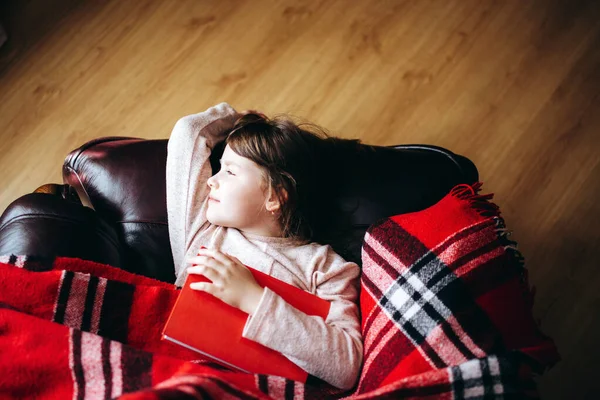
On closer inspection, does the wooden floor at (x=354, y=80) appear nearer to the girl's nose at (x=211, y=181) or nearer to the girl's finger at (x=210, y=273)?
the girl's nose at (x=211, y=181)

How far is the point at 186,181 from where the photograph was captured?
1.01 metres

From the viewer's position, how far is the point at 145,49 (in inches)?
63.3

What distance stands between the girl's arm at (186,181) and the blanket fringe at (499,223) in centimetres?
51

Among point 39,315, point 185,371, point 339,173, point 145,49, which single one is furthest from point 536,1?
point 39,315

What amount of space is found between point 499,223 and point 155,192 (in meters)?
0.67

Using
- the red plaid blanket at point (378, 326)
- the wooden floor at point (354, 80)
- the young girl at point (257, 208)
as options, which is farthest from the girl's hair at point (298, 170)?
the wooden floor at point (354, 80)

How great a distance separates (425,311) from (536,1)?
1.31 metres

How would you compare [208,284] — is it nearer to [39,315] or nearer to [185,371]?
[185,371]

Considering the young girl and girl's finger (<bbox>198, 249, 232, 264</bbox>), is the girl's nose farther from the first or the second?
girl's finger (<bbox>198, 249, 232, 264</bbox>)

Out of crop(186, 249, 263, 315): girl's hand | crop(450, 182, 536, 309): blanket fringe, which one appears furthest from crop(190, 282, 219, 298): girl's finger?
crop(450, 182, 536, 309): blanket fringe

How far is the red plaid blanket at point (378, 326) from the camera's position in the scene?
76cm

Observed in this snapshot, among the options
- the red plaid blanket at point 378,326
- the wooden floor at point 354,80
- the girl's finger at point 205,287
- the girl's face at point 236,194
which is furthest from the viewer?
the wooden floor at point 354,80

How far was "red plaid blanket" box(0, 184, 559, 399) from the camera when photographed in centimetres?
76

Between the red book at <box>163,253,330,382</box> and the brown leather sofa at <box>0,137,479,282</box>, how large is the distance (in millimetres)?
188
